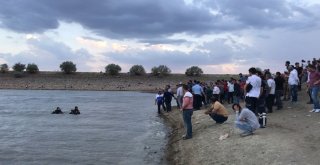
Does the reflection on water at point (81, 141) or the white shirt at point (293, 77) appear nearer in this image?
the reflection on water at point (81, 141)

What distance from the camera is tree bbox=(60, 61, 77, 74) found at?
133m

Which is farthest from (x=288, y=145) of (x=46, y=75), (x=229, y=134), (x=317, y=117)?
(x=46, y=75)

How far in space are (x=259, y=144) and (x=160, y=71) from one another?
376 feet

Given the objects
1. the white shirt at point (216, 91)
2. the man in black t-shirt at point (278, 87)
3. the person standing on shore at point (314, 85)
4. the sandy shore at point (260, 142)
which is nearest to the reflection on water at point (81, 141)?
the sandy shore at point (260, 142)

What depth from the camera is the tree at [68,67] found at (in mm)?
132875

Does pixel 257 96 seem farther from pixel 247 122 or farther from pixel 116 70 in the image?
pixel 116 70

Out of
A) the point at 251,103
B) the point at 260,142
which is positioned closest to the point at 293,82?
the point at 251,103

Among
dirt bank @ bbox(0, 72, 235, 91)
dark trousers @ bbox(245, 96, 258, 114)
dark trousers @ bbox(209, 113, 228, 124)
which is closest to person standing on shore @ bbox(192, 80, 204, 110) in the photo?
dark trousers @ bbox(209, 113, 228, 124)

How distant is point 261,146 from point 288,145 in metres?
0.83

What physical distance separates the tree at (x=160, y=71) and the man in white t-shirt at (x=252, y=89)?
109813 millimetres

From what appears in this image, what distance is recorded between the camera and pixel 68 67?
133125 mm

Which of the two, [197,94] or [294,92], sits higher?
[294,92]

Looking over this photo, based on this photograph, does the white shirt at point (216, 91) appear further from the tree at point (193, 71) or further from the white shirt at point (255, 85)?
the tree at point (193, 71)

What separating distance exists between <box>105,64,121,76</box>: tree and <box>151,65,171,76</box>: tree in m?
9.71
